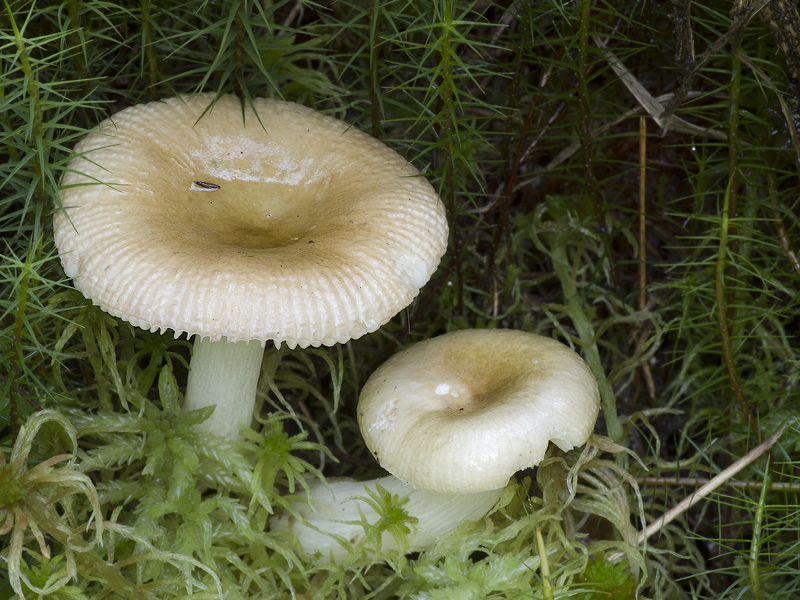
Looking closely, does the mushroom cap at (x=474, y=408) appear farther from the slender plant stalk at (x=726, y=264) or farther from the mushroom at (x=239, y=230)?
the slender plant stalk at (x=726, y=264)

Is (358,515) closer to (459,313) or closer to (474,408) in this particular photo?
(474,408)

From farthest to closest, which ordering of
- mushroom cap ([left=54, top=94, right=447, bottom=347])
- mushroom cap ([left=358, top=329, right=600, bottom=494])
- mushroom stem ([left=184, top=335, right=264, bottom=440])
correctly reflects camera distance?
mushroom stem ([left=184, top=335, right=264, bottom=440]) → mushroom cap ([left=358, top=329, right=600, bottom=494]) → mushroom cap ([left=54, top=94, right=447, bottom=347])

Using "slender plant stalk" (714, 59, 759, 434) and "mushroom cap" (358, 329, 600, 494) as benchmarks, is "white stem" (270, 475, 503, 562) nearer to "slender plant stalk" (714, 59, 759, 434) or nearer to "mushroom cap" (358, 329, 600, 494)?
"mushroom cap" (358, 329, 600, 494)

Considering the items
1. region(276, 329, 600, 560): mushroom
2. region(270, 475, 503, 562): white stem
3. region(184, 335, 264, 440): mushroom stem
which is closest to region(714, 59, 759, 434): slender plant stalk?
region(276, 329, 600, 560): mushroom

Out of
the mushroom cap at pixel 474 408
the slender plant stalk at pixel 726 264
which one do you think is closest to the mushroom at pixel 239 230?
the mushroom cap at pixel 474 408

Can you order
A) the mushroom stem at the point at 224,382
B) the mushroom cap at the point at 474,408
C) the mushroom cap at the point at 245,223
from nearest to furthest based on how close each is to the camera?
1. the mushroom cap at the point at 245,223
2. the mushroom cap at the point at 474,408
3. the mushroom stem at the point at 224,382

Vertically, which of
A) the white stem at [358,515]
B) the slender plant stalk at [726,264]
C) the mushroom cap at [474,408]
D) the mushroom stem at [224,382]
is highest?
the slender plant stalk at [726,264]

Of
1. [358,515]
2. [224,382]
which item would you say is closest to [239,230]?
[224,382]
